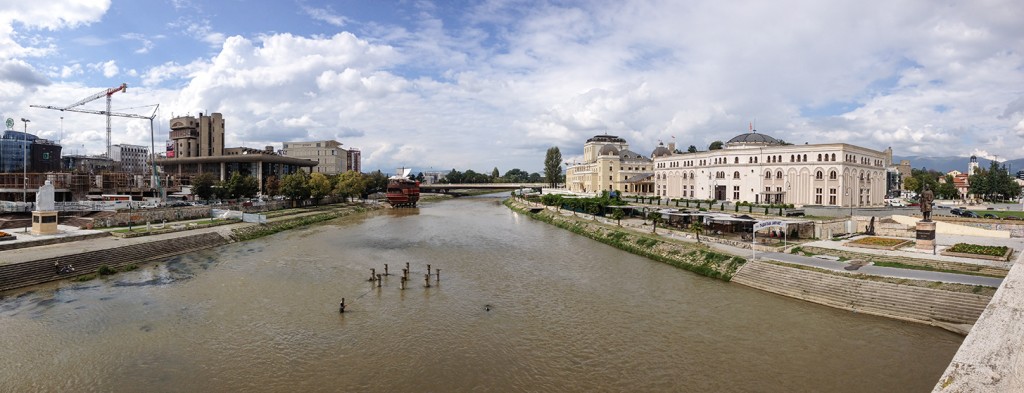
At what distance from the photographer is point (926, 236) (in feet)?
111

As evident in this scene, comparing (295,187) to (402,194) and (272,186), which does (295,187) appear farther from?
(402,194)

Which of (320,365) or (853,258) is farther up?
(853,258)

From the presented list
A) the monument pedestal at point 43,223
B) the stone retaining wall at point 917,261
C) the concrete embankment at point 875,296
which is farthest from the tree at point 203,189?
the stone retaining wall at point 917,261

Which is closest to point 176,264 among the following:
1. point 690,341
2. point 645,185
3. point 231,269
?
point 231,269

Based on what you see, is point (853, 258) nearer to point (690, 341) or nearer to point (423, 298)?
point (690, 341)

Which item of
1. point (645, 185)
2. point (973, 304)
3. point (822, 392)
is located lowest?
point (822, 392)

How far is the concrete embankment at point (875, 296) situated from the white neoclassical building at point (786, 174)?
36.2m

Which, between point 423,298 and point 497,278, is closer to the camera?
point 423,298

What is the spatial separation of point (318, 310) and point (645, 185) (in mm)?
86843

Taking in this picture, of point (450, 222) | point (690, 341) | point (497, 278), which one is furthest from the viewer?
point (450, 222)

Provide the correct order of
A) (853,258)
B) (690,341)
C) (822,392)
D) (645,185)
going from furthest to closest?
(645,185)
(853,258)
(690,341)
(822,392)

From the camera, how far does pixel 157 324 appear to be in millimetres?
23609

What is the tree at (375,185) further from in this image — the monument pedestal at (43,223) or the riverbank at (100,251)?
the monument pedestal at (43,223)

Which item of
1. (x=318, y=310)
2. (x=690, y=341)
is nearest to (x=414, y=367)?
(x=318, y=310)
